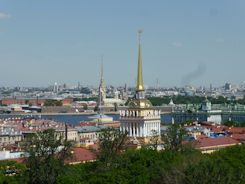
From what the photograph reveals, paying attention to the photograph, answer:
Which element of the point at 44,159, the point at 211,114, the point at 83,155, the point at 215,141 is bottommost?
the point at 83,155

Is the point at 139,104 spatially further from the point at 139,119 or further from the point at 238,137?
the point at 238,137

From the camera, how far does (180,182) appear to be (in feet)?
69.4

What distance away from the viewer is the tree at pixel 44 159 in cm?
2536

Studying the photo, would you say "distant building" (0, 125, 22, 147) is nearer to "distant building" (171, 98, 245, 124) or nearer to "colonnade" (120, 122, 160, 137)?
"colonnade" (120, 122, 160, 137)

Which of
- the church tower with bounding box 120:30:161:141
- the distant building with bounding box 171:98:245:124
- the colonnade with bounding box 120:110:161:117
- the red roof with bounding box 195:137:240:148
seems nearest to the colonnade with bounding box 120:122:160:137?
the church tower with bounding box 120:30:161:141

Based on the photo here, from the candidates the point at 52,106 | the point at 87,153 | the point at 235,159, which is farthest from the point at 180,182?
the point at 52,106

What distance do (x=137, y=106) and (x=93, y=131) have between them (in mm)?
24484

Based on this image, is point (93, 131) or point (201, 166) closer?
point (201, 166)

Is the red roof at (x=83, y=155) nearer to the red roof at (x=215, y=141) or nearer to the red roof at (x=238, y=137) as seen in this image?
the red roof at (x=215, y=141)

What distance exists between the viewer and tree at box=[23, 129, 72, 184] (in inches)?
998

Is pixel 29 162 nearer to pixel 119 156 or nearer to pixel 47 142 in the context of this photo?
pixel 47 142

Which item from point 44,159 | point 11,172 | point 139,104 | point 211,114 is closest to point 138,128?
point 139,104

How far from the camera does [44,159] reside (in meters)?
26.2

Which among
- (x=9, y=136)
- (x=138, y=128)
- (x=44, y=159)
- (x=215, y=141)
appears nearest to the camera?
(x=44, y=159)
